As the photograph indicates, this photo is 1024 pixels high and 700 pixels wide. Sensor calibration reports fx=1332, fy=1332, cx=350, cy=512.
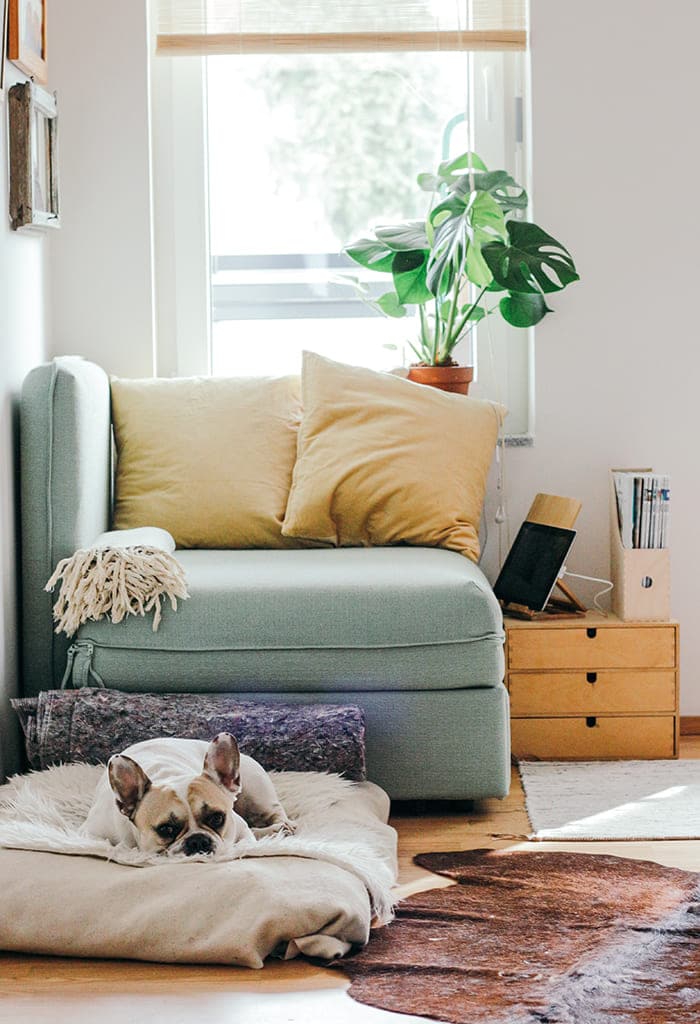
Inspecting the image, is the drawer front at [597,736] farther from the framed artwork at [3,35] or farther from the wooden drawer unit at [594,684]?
the framed artwork at [3,35]

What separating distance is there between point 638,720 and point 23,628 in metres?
1.45

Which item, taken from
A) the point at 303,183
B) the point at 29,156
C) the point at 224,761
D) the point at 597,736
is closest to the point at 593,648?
the point at 597,736

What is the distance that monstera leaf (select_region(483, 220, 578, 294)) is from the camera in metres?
3.36

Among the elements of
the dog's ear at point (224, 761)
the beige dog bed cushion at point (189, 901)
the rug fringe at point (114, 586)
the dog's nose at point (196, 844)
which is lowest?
the beige dog bed cushion at point (189, 901)

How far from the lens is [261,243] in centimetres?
373

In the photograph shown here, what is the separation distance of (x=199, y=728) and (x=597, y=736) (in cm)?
109

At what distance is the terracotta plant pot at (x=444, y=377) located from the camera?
11.5 feet

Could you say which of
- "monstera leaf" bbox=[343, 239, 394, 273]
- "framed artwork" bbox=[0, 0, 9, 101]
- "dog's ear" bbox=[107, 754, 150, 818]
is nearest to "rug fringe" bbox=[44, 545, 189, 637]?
"dog's ear" bbox=[107, 754, 150, 818]

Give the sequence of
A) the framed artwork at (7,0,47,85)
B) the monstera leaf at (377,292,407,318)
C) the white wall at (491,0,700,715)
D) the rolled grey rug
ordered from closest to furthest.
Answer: the rolled grey rug → the framed artwork at (7,0,47,85) → the white wall at (491,0,700,715) → the monstera leaf at (377,292,407,318)

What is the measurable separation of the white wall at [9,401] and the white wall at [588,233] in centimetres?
41

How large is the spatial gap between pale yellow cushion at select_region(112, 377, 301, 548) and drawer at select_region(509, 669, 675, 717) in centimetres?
68

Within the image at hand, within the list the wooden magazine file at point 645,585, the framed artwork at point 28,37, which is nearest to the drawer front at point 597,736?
the wooden magazine file at point 645,585

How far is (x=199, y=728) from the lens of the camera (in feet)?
8.45

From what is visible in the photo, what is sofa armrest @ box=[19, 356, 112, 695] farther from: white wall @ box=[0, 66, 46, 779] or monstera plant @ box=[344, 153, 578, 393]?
monstera plant @ box=[344, 153, 578, 393]
